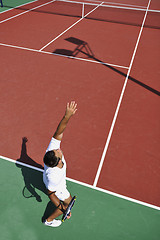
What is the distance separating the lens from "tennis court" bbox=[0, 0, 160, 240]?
452 cm

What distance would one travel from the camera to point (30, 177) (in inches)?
207

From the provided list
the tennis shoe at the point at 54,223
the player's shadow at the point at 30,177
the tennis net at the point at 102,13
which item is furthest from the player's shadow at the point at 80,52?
the tennis shoe at the point at 54,223

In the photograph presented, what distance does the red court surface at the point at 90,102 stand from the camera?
5629 millimetres

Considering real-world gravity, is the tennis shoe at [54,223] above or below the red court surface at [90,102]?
below

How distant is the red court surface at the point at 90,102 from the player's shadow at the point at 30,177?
0.08m

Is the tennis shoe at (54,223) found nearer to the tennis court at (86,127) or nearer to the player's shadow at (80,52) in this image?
the tennis court at (86,127)

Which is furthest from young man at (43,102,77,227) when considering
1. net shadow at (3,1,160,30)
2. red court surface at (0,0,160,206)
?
net shadow at (3,1,160,30)

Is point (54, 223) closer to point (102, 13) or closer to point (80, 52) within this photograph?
point (80, 52)

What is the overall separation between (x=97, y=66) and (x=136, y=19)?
9361mm

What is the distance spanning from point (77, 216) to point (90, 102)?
434cm

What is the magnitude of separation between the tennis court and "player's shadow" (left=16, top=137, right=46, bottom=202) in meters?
0.02

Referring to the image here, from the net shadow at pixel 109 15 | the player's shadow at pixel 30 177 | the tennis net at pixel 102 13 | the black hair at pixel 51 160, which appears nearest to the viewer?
the black hair at pixel 51 160

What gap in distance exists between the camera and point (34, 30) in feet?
44.8

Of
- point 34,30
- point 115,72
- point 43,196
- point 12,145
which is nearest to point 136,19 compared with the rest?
point 34,30
